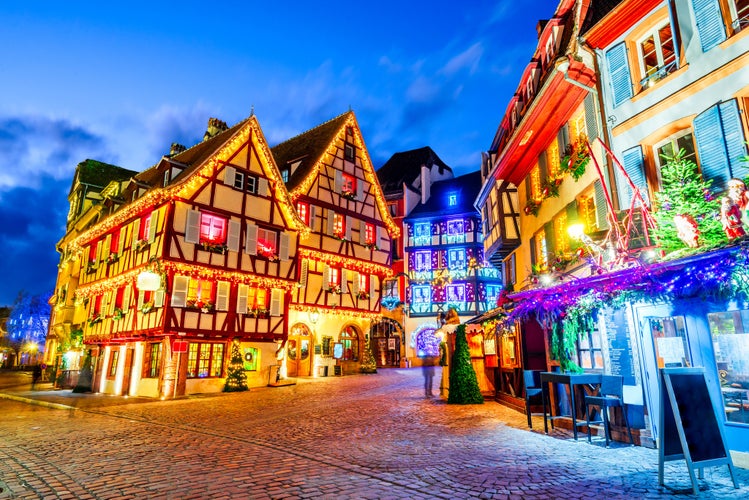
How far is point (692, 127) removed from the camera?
872 cm

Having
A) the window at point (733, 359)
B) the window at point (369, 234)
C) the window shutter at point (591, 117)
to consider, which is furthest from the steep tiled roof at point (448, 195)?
the window at point (733, 359)

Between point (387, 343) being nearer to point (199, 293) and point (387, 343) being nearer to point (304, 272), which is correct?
point (304, 272)

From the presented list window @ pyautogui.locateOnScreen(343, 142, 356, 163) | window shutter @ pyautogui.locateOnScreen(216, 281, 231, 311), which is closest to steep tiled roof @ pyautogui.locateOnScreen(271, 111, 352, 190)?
window @ pyautogui.locateOnScreen(343, 142, 356, 163)

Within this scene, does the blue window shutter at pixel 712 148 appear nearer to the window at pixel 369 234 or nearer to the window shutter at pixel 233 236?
the window shutter at pixel 233 236

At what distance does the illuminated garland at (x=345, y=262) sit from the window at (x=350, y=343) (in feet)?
13.0

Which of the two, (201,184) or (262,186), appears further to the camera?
(262,186)

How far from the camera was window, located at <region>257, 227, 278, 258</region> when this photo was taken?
23.0 meters

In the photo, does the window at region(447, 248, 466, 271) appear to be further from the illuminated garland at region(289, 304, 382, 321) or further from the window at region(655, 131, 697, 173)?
the window at region(655, 131, 697, 173)

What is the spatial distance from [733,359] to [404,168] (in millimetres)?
39853

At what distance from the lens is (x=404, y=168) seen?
148 feet

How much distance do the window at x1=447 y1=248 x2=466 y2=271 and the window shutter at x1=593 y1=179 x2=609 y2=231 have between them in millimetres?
26775

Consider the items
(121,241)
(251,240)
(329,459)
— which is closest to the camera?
(329,459)

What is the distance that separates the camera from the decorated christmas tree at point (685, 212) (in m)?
7.03

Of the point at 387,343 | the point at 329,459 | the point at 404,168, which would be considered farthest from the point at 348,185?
the point at 329,459
